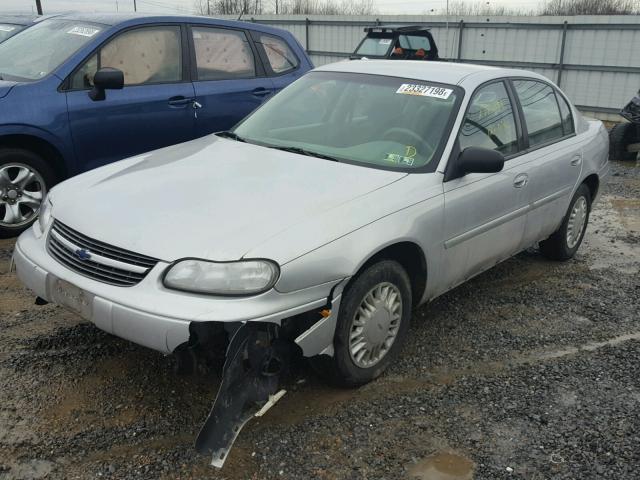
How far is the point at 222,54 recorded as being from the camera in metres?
6.24

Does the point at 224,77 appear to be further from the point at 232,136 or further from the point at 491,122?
the point at 491,122

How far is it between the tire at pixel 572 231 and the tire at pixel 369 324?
2.34 m

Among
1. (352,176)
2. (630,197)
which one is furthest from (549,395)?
(630,197)

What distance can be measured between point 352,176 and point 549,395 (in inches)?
61.5

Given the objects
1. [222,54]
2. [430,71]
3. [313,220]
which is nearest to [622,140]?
[222,54]

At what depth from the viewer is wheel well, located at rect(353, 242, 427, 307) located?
10.8ft

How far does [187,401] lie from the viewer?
314 centimetres

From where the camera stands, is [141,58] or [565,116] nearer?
Answer: [565,116]

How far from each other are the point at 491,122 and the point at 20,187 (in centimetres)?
365

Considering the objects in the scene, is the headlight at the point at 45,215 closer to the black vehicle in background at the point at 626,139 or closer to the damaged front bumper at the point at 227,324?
the damaged front bumper at the point at 227,324

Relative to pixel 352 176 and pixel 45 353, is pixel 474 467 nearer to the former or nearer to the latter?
pixel 352 176

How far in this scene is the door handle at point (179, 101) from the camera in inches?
226

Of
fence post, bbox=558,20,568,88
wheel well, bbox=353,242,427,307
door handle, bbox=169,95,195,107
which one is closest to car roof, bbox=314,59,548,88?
wheel well, bbox=353,242,427,307

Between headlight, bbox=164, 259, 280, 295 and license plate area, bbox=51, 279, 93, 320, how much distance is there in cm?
42
